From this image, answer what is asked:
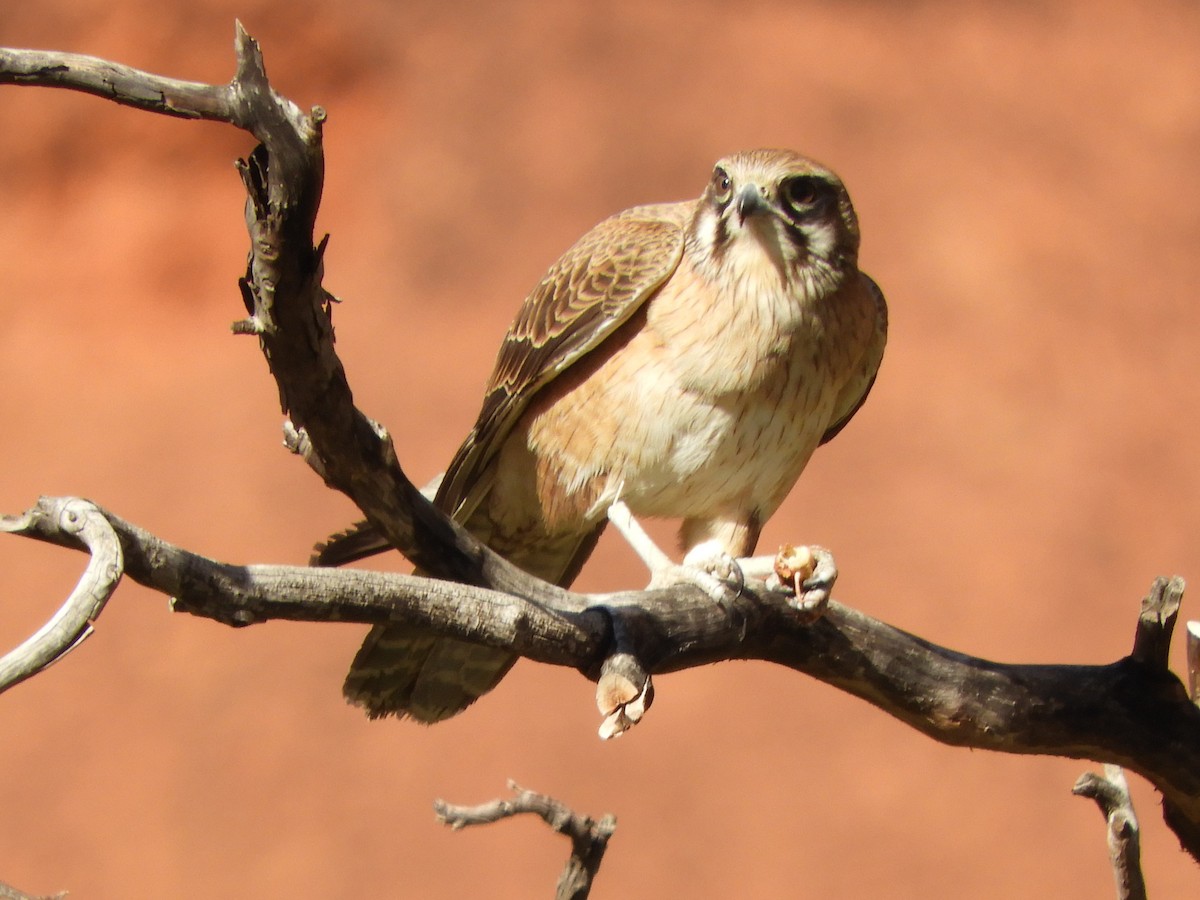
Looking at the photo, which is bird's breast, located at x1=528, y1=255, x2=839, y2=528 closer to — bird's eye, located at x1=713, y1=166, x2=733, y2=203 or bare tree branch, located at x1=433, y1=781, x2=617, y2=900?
bird's eye, located at x1=713, y1=166, x2=733, y2=203

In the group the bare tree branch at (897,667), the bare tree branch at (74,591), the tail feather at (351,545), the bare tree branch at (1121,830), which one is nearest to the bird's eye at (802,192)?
the bare tree branch at (897,667)

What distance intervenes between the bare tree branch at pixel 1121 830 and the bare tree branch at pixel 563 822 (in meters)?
1.05

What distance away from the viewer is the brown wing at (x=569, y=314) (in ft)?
9.94

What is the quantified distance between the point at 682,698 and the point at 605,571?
0.63 metres

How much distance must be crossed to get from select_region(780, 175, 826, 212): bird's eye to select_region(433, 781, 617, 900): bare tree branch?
145 cm

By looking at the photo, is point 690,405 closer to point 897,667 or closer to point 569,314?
point 569,314

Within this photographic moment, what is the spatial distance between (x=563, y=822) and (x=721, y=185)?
4.88 feet

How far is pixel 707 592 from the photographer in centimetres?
257

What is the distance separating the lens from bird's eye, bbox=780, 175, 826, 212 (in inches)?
116

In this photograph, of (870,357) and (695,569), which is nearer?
(695,569)

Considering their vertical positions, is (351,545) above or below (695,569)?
below

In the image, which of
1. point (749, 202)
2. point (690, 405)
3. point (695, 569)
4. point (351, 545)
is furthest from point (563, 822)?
point (749, 202)

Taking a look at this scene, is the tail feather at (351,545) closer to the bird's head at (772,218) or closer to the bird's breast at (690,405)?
the bird's breast at (690,405)

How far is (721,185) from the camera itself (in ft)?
9.77
